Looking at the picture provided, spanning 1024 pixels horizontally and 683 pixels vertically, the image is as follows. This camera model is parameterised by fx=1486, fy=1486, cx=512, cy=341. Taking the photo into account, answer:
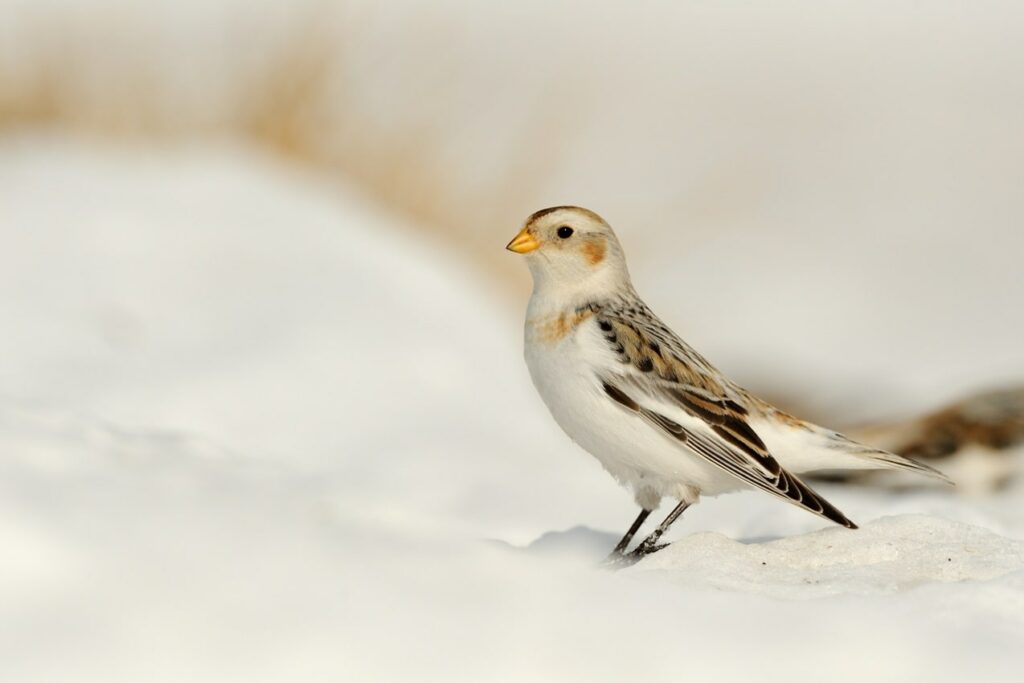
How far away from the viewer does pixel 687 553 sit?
371 cm

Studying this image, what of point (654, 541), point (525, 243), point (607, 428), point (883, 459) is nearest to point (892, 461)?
point (883, 459)

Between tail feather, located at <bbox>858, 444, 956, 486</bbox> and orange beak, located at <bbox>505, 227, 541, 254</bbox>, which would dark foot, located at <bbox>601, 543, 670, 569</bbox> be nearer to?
tail feather, located at <bbox>858, 444, 956, 486</bbox>

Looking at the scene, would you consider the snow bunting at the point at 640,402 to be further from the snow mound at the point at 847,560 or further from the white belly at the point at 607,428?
the snow mound at the point at 847,560

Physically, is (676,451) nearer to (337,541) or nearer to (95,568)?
(337,541)

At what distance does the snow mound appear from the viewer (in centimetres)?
345

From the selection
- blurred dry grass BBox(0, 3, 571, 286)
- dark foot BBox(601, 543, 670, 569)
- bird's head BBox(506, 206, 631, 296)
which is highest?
blurred dry grass BBox(0, 3, 571, 286)

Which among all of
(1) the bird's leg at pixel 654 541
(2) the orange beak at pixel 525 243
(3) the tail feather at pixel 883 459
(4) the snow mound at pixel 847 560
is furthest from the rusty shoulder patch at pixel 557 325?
(3) the tail feather at pixel 883 459

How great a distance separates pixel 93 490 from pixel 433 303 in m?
5.69

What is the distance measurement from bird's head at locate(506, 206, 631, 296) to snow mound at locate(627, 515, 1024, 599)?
3.06 ft

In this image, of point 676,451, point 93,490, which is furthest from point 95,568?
point 676,451

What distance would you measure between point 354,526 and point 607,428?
47.0 inches

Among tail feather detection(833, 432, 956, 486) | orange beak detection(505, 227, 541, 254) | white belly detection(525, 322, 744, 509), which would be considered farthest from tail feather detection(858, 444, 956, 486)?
orange beak detection(505, 227, 541, 254)

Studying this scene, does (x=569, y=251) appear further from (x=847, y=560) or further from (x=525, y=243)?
(x=847, y=560)

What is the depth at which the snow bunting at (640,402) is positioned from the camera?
161 inches
